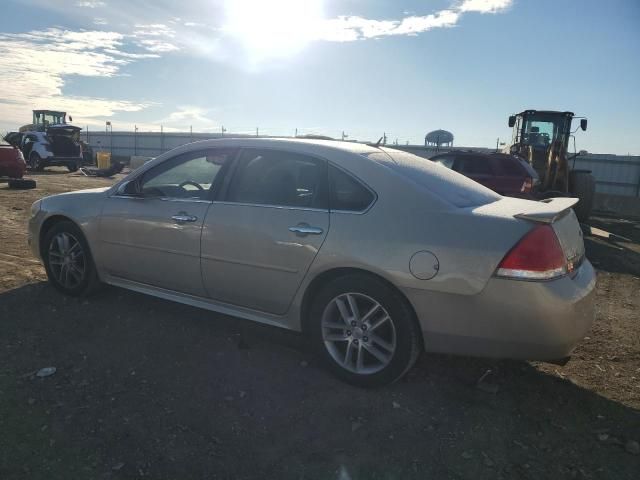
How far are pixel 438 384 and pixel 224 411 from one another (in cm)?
140

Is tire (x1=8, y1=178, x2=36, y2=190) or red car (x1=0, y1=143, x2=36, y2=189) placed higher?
red car (x1=0, y1=143, x2=36, y2=189)

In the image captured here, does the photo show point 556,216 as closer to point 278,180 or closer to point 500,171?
point 278,180

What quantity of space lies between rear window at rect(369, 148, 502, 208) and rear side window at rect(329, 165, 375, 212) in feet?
0.83

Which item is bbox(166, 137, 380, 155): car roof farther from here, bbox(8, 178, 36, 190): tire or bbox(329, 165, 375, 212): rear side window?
bbox(8, 178, 36, 190): tire

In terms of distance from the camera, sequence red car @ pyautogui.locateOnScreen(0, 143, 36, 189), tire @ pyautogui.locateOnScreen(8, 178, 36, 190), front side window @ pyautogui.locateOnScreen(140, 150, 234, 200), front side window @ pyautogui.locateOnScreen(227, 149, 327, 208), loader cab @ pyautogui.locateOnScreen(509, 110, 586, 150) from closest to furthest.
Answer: front side window @ pyautogui.locateOnScreen(227, 149, 327, 208) < front side window @ pyautogui.locateOnScreen(140, 150, 234, 200) < tire @ pyautogui.locateOnScreen(8, 178, 36, 190) < loader cab @ pyautogui.locateOnScreen(509, 110, 586, 150) < red car @ pyautogui.locateOnScreen(0, 143, 36, 189)

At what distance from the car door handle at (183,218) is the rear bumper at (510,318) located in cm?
175

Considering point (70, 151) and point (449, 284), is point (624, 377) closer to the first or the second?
point (449, 284)

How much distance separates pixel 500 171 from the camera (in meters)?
11.8

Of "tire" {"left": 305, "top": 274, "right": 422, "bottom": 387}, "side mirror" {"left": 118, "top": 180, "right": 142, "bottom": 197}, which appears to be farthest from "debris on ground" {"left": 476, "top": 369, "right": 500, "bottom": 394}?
"side mirror" {"left": 118, "top": 180, "right": 142, "bottom": 197}

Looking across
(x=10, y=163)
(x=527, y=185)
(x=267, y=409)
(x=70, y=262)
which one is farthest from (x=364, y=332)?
(x=10, y=163)

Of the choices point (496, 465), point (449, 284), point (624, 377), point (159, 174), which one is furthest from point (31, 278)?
point (624, 377)

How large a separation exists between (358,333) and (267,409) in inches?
28.6

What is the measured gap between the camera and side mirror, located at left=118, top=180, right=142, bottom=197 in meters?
4.19

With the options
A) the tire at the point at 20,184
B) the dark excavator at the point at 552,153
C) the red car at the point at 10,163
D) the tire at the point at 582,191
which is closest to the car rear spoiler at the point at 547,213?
the dark excavator at the point at 552,153
